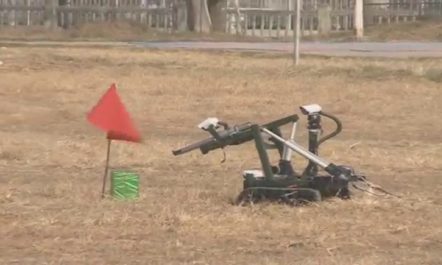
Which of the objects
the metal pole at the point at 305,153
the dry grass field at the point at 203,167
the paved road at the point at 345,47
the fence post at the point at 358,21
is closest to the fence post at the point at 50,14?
the paved road at the point at 345,47

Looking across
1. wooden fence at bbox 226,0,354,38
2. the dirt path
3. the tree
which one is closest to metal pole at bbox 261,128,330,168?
the dirt path

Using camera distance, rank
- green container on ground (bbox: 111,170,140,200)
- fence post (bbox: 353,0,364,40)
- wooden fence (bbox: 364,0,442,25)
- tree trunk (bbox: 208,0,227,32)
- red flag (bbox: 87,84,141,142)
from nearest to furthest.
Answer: green container on ground (bbox: 111,170,140,200) → red flag (bbox: 87,84,141,142) → fence post (bbox: 353,0,364,40) → tree trunk (bbox: 208,0,227,32) → wooden fence (bbox: 364,0,442,25)

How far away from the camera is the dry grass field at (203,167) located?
298 inches

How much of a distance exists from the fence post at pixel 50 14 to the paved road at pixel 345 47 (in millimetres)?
10144

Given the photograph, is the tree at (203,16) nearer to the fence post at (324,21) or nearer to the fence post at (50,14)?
the fence post at (324,21)

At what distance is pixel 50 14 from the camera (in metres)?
43.8

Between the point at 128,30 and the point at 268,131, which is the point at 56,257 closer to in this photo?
the point at 268,131

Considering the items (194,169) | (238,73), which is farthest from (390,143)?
(238,73)

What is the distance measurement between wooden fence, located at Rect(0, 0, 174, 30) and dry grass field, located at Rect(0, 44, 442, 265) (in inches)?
793

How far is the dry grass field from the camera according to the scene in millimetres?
7562

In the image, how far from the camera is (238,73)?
74.1 feet

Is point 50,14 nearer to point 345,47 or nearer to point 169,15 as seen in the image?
point 169,15

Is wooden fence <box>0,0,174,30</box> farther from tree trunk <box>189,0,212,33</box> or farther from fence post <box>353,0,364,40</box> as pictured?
fence post <box>353,0,364,40</box>

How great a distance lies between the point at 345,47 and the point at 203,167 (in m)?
21.6
